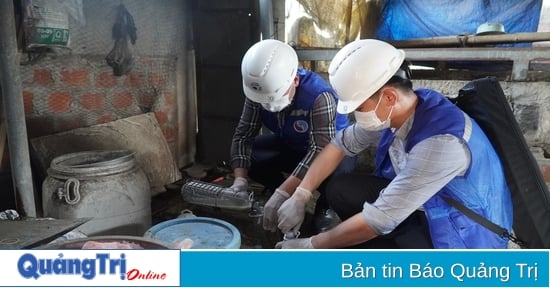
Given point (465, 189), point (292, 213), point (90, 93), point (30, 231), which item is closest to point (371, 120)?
point (465, 189)

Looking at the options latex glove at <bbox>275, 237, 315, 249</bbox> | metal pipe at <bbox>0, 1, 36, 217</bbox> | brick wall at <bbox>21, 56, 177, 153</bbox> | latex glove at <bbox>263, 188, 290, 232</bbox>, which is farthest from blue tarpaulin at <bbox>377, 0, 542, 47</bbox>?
metal pipe at <bbox>0, 1, 36, 217</bbox>

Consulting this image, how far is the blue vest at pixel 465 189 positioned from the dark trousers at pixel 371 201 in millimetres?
145

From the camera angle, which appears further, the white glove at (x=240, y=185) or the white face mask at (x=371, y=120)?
the white glove at (x=240, y=185)

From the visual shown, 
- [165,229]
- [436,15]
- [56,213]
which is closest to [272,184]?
[165,229]

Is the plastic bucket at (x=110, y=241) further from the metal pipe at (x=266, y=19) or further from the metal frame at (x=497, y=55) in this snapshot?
the metal pipe at (x=266, y=19)

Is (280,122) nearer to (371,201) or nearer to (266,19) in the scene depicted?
(371,201)

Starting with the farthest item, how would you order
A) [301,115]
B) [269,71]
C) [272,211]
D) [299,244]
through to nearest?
[301,115]
[269,71]
[272,211]
[299,244]

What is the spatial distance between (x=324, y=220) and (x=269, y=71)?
2.86ft

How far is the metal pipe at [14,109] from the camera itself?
1875 mm

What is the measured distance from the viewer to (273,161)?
8.25 feet

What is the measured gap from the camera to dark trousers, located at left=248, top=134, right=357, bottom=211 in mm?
2496

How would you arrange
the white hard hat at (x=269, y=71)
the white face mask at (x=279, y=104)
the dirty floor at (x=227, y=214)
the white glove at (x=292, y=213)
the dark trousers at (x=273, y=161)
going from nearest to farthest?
the white glove at (x=292, y=213), the white hard hat at (x=269, y=71), the white face mask at (x=279, y=104), the dirty floor at (x=227, y=214), the dark trousers at (x=273, y=161)

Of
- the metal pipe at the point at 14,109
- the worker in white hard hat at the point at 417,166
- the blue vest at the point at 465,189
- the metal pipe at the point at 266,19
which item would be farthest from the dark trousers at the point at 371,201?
the metal pipe at the point at 266,19

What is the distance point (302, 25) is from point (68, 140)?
7.85 feet
